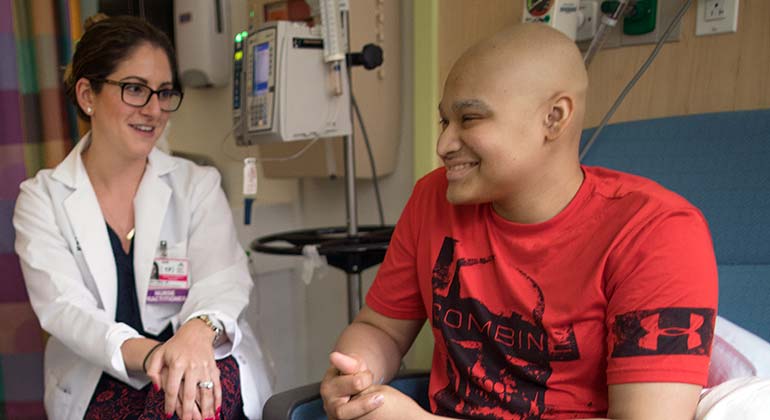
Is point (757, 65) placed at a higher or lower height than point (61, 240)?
higher

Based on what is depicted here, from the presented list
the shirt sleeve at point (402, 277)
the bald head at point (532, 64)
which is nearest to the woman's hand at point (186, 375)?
the shirt sleeve at point (402, 277)

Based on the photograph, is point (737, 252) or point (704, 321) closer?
point (704, 321)

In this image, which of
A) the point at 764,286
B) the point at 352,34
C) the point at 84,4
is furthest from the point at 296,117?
the point at 764,286

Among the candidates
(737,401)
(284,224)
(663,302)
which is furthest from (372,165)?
(737,401)

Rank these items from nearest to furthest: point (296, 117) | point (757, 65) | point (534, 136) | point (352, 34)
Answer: point (534, 136)
point (757, 65)
point (296, 117)
point (352, 34)

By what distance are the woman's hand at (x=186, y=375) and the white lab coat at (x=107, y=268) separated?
0.10 m

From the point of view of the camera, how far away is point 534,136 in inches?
37.1

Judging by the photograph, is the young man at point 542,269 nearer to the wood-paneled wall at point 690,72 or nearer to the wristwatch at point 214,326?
the wristwatch at point 214,326

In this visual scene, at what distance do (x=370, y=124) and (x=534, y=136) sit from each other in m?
1.14

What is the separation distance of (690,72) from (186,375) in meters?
1.22

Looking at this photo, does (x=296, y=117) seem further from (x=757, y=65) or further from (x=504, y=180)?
(x=757, y=65)

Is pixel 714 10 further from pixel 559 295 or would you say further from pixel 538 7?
pixel 559 295

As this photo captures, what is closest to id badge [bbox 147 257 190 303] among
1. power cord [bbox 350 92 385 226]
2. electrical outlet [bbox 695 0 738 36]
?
power cord [bbox 350 92 385 226]

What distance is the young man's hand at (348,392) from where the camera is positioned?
92cm
